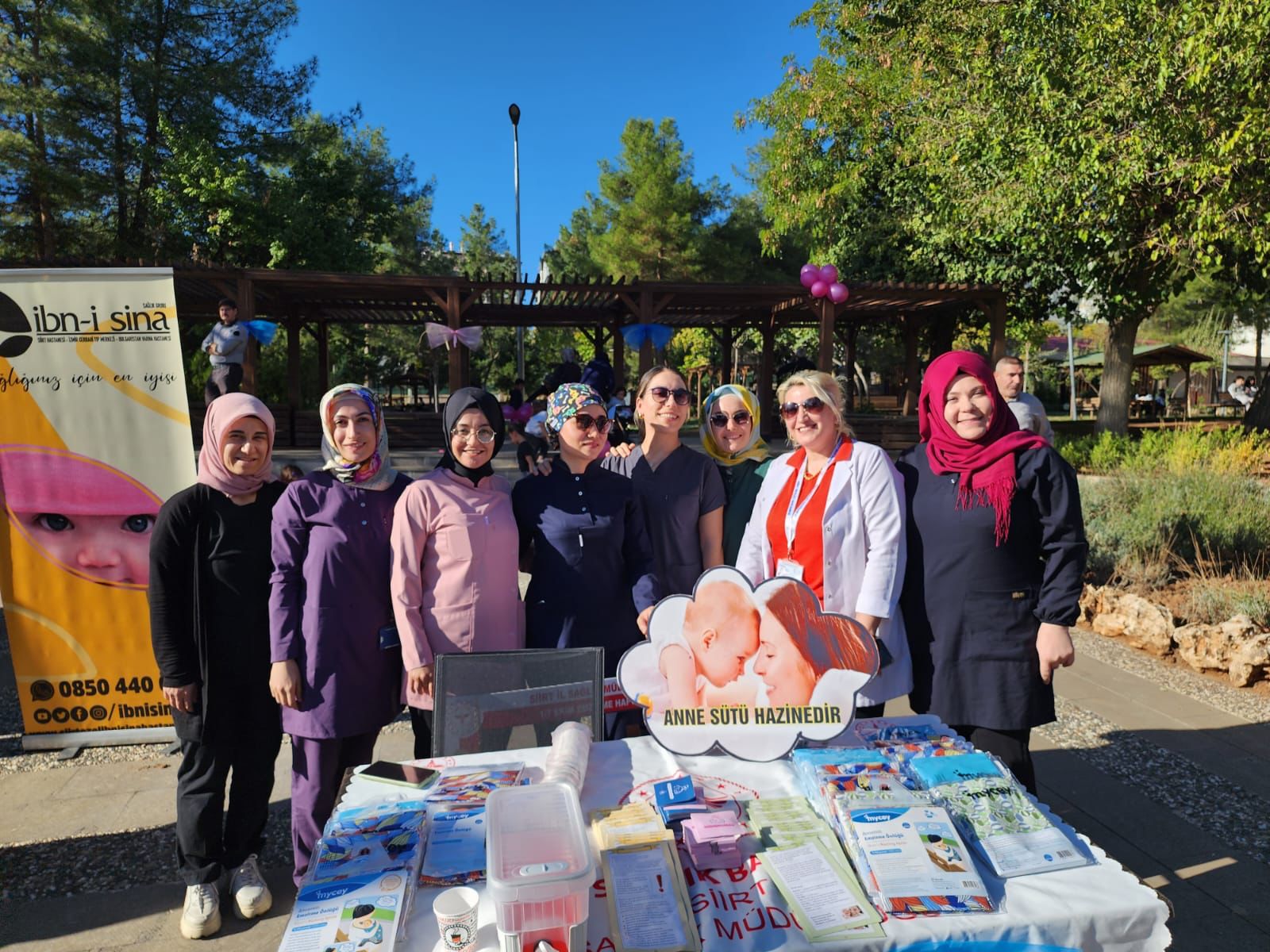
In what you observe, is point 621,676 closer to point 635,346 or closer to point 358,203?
point 635,346

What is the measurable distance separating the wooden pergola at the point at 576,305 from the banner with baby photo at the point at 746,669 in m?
10.2

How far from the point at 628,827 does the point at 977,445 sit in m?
1.55

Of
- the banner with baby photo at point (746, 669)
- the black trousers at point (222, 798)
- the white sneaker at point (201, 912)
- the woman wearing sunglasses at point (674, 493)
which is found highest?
the woman wearing sunglasses at point (674, 493)

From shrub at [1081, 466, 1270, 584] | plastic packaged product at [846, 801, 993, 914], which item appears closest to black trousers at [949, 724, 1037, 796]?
plastic packaged product at [846, 801, 993, 914]

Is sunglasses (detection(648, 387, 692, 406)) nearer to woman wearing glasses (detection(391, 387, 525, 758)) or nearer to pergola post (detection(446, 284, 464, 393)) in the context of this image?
woman wearing glasses (detection(391, 387, 525, 758))

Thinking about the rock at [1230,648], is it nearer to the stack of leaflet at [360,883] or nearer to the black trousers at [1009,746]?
the black trousers at [1009,746]

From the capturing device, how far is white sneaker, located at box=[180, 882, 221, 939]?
2.36m

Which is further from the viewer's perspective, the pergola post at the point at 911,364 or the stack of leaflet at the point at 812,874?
the pergola post at the point at 911,364

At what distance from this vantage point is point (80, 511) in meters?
3.48

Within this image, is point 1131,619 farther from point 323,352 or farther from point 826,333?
point 323,352

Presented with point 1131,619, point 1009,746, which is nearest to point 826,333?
point 1131,619

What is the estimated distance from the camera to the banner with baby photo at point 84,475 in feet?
11.0

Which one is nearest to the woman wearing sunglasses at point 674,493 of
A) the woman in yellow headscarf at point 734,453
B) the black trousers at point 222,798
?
the woman in yellow headscarf at point 734,453

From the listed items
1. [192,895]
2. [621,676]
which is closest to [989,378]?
[621,676]
